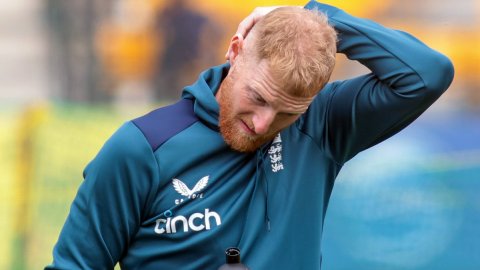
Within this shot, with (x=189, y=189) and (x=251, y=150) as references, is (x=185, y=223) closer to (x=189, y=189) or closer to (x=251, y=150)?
(x=189, y=189)

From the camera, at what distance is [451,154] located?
5.52 m

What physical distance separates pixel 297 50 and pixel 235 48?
0.26m

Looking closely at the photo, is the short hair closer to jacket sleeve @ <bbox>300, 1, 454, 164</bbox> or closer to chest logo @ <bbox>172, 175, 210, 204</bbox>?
jacket sleeve @ <bbox>300, 1, 454, 164</bbox>

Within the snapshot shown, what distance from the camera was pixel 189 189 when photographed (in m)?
2.36

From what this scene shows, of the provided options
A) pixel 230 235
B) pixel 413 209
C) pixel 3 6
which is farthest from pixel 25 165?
pixel 230 235

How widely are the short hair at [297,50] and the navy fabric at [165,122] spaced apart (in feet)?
0.91

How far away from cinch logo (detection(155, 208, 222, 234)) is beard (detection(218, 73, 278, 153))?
21 cm

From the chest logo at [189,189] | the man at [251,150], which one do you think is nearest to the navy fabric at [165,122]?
the man at [251,150]

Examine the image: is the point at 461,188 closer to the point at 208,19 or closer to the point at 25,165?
the point at 208,19

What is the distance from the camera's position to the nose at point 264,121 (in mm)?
2277

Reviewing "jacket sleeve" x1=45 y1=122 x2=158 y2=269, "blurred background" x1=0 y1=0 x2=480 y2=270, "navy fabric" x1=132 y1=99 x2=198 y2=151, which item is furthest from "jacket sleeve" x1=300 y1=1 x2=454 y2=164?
"blurred background" x1=0 y1=0 x2=480 y2=270

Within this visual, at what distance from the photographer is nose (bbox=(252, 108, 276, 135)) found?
228 cm

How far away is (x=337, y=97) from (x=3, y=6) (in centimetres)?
337

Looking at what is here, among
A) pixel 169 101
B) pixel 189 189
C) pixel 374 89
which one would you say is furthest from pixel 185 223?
pixel 169 101
